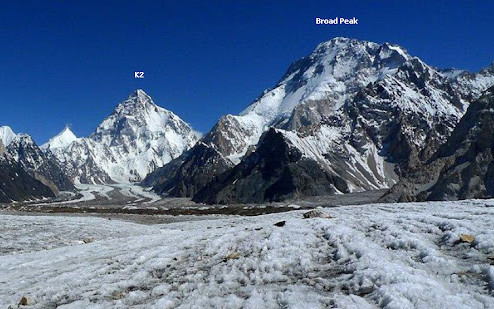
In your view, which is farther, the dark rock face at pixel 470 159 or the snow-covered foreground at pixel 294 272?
the dark rock face at pixel 470 159

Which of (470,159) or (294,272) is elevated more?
(470,159)

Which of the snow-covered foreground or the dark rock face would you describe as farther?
the dark rock face

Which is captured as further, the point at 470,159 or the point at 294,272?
the point at 470,159

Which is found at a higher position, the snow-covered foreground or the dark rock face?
the dark rock face

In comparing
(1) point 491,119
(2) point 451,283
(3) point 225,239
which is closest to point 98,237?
(3) point 225,239
